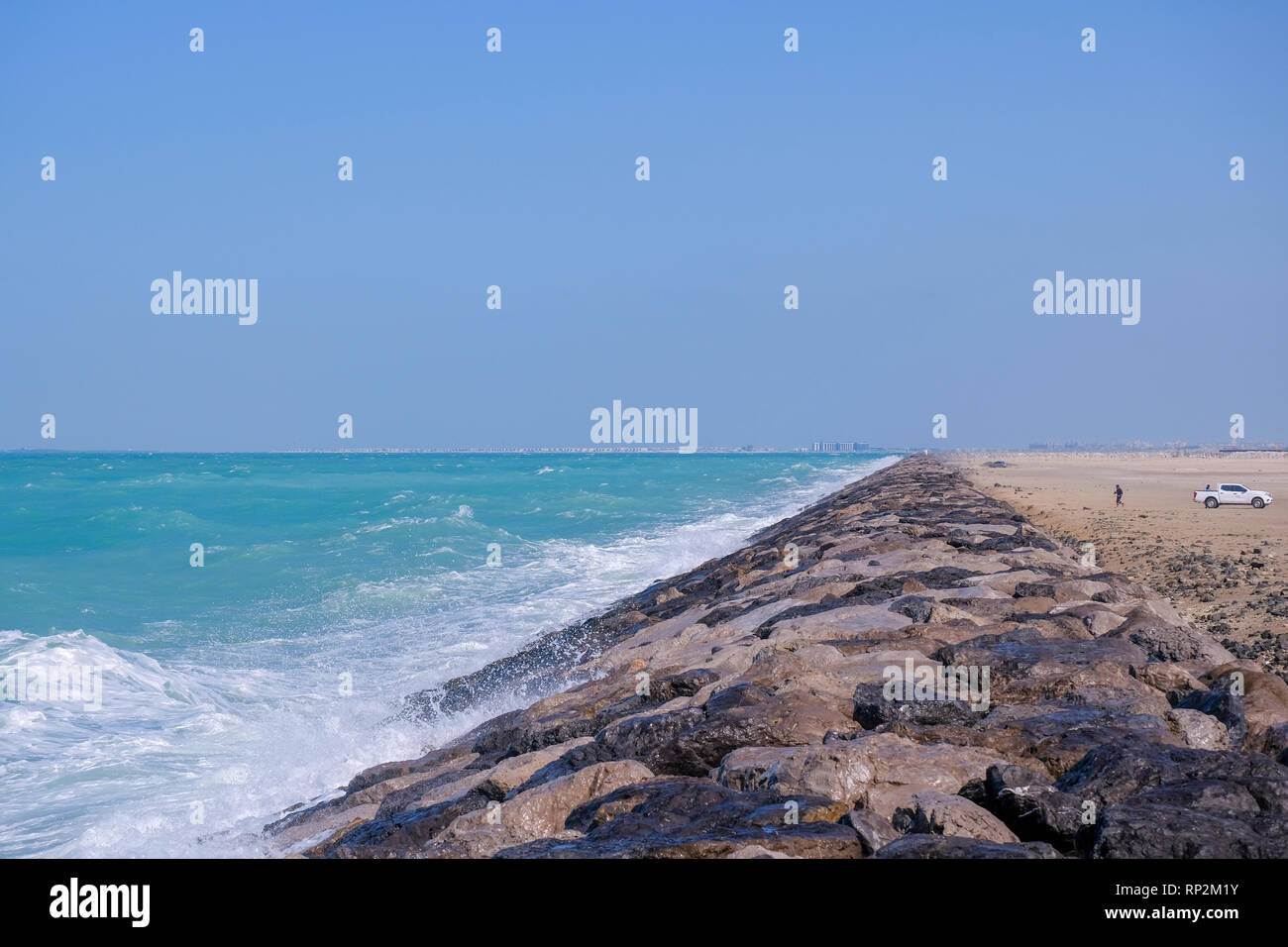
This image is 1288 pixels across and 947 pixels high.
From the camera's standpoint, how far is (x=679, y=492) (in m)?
51.1

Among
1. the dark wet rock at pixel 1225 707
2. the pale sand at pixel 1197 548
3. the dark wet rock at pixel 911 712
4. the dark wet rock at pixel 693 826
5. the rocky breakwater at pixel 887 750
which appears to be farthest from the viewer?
the pale sand at pixel 1197 548

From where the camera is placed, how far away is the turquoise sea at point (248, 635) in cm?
779

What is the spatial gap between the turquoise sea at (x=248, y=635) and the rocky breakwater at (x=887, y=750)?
1365mm

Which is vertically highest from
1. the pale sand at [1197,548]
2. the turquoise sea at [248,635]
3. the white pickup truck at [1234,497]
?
the white pickup truck at [1234,497]

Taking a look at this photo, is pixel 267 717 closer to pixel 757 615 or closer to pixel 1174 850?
pixel 757 615

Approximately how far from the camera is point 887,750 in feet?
15.4

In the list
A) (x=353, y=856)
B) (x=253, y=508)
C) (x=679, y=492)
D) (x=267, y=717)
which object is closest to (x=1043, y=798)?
(x=353, y=856)

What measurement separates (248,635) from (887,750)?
12.6m

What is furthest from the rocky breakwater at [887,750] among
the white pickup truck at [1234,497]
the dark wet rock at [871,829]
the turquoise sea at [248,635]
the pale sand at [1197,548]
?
the white pickup truck at [1234,497]

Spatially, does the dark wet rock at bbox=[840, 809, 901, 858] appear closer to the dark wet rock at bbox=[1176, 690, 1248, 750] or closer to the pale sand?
the dark wet rock at bbox=[1176, 690, 1248, 750]

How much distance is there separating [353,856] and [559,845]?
120 centimetres

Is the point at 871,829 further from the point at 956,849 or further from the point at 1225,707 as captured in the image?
the point at 1225,707

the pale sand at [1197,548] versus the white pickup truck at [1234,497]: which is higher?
the white pickup truck at [1234,497]

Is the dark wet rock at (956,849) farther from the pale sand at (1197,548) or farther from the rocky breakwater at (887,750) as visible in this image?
the pale sand at (1197,548)
